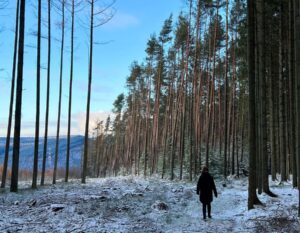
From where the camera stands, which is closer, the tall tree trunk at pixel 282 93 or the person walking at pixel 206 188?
the person walking at pixel 206 188

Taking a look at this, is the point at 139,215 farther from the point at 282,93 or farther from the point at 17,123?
the point at 282,93

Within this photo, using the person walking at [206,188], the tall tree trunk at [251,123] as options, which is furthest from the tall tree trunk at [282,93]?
the person walking at [206,188]

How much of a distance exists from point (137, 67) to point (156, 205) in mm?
39504

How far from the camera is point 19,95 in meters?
15.9

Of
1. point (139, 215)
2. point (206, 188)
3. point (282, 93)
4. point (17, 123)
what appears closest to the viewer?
point (139, 215)

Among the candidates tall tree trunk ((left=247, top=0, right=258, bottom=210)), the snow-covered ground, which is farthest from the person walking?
tall tree trunk ((left=247, top=0, right=258, bottom=210))

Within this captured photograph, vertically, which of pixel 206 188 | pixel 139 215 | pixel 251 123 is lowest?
pixel 139 215

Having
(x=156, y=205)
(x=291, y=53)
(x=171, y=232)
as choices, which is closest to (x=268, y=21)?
(x=291, y=53)

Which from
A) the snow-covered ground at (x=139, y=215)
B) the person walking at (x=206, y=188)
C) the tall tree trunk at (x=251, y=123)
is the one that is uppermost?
the tall tree trunk at (x=251, y=123)

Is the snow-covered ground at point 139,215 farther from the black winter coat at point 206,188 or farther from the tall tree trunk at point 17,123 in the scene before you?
the tall tree trunk at point 17,123

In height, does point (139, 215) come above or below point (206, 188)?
below

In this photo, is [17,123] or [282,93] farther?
[282,93]

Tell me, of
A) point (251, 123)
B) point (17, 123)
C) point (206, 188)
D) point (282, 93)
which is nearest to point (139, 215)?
point (206, 188)

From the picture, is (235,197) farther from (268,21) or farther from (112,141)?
(112,141)
